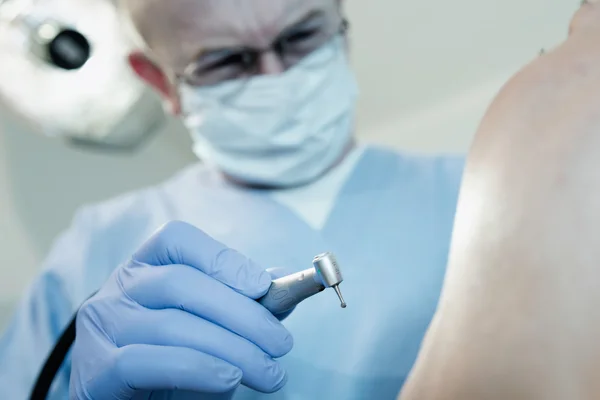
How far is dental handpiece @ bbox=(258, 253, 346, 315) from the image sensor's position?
16.6 inches

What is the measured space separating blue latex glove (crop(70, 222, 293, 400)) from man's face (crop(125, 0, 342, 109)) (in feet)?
1.07

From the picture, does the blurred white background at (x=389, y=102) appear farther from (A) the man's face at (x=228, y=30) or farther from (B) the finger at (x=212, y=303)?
(B) the finger at (x=212, y=303)

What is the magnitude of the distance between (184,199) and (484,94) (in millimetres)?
633

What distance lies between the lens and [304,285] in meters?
0.46

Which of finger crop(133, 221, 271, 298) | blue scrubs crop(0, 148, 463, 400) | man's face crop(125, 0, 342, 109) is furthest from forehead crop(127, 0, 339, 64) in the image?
finger crop(133, 221, 271, 298)

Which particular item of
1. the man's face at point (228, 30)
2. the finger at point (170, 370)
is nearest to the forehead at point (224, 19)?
the man's face at point (228, 30)

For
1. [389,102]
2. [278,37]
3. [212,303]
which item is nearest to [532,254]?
[212,303]

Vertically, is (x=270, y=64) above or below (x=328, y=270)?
above

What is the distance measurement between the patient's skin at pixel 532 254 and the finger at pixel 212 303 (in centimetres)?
15

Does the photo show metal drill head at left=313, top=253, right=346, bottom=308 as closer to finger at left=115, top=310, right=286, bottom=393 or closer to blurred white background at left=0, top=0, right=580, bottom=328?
finger at left=115, top=310, right=286, bottom=393

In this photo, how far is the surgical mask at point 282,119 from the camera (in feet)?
2.53

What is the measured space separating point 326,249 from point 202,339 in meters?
0.28

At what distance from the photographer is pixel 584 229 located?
0.35 metres

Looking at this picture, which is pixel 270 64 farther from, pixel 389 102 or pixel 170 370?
pixel 389 102
